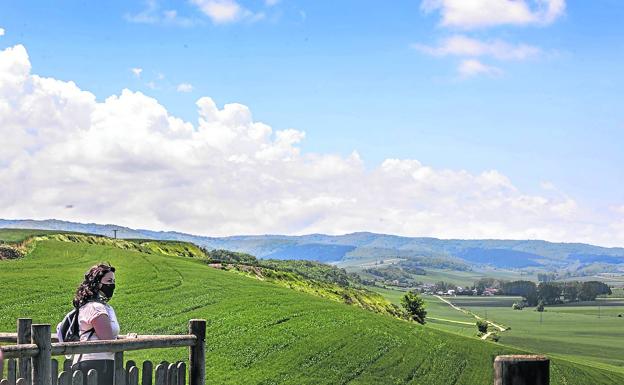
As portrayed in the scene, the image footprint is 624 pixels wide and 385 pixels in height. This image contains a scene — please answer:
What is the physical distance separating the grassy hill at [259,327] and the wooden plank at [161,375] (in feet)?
75.4

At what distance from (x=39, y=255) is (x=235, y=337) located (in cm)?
2517

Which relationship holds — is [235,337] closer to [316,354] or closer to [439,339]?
[316,354]

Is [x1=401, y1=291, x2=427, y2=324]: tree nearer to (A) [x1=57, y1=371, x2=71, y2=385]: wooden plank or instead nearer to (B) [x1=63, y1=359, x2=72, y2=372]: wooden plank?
(B) [x1=63, y1=359, x2=72, y2=372]: wooden plank

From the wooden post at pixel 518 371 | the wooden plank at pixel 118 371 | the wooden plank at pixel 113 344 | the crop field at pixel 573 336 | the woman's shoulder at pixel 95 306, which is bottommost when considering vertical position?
the crop field at pixel 573 336

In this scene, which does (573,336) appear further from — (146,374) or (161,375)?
(146,374)

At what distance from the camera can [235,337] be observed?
42.8 metres

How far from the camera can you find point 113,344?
9.99m

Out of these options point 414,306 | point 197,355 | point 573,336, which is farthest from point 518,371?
point 573,336

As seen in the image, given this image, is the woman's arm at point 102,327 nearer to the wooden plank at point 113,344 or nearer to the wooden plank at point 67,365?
the wooden plank at point 113,344

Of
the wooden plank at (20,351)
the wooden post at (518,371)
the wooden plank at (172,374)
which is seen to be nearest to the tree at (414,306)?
the wooden plank at (172,374)

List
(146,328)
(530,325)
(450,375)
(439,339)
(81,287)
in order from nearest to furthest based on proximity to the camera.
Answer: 1. (81,287)
2. (146,328)
3. (450,375)
4. (439,339)
5. (530,325)

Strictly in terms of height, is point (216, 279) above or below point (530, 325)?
above

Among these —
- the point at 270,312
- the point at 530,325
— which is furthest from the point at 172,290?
the point at 530,325

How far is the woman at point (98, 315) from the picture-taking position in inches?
397
